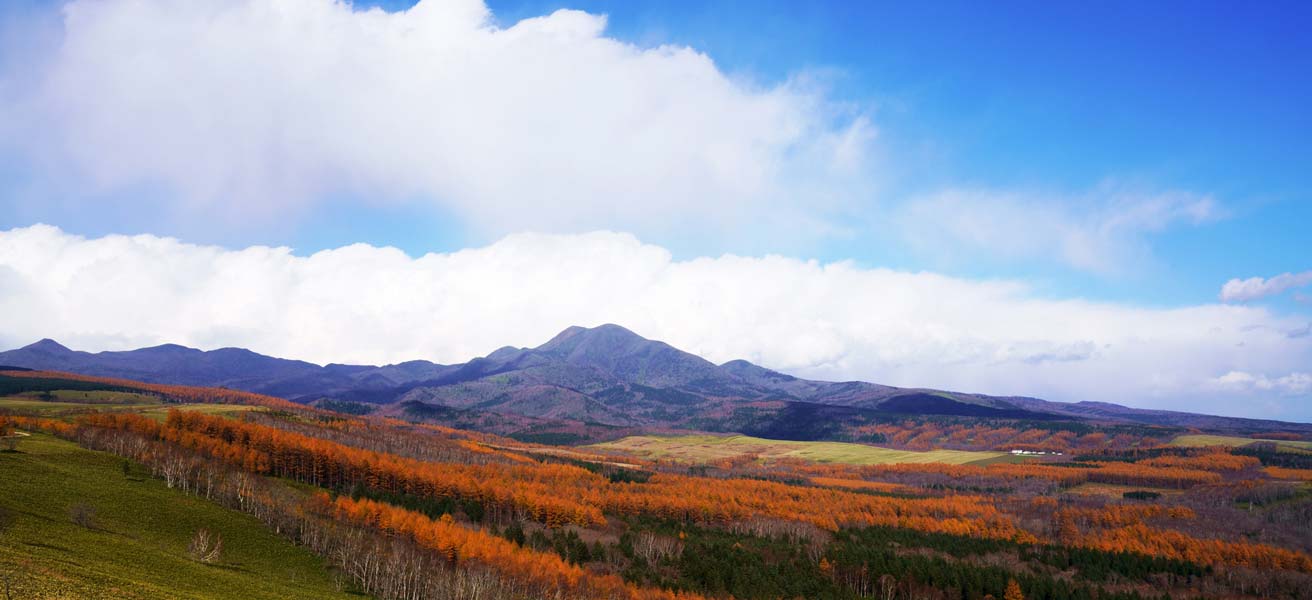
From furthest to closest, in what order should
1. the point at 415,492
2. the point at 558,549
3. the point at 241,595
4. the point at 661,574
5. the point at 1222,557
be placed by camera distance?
the point at 415,492 → the point at 1222,557 → the point at 558,549 → the point at 661,574 → the point at 241,595

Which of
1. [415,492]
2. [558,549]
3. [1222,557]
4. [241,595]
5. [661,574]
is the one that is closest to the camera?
[241,595]

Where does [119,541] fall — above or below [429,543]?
above

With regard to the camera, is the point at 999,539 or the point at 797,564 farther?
the point at 999,539

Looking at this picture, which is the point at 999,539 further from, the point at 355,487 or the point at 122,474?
the point at 122,474

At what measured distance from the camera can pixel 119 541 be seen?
77875mm

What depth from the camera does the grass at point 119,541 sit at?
181 feet

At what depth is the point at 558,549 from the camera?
147500 mm

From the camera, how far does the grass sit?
181 ft

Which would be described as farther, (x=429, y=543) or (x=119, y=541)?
(x=429, y=543)

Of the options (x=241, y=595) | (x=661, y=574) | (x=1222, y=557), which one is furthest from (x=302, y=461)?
(x=1222, y=557)

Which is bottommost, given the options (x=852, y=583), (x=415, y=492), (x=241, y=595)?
(x=852, y=583)

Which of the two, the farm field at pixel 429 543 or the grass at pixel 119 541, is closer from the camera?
the grass at pixel 119 541

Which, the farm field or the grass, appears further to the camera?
the farm field

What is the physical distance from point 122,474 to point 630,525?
405 ft
